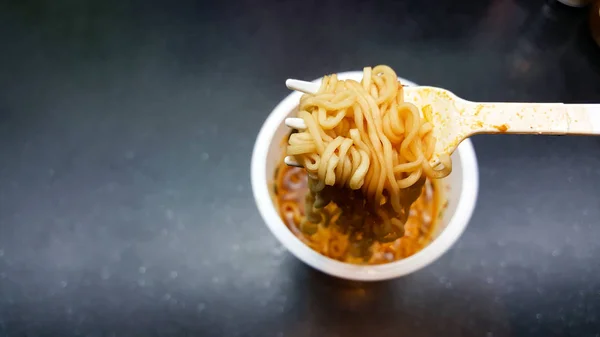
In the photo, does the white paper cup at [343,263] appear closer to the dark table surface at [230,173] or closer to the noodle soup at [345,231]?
the noodle soup at [345,231]

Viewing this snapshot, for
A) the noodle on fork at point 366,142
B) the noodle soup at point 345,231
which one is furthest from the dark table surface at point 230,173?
the noodle on fork at point 366,142

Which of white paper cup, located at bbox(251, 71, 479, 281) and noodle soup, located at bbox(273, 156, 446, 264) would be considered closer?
white paper cup, located at bbox(251, 71, 479, 281)

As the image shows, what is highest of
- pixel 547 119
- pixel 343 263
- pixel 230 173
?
pixel 230 173

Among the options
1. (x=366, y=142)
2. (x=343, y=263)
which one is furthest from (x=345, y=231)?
(x=366, y=142)

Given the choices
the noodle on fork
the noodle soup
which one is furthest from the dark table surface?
the noodle on fork

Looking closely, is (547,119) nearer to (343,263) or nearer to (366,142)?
(366,142)

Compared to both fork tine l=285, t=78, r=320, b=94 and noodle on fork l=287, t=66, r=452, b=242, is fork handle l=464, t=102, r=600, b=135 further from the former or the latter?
fork tine l=285, t=78, r=320, b=94

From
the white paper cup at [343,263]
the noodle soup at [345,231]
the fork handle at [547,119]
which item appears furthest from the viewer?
the noodle soup at [345,231]
